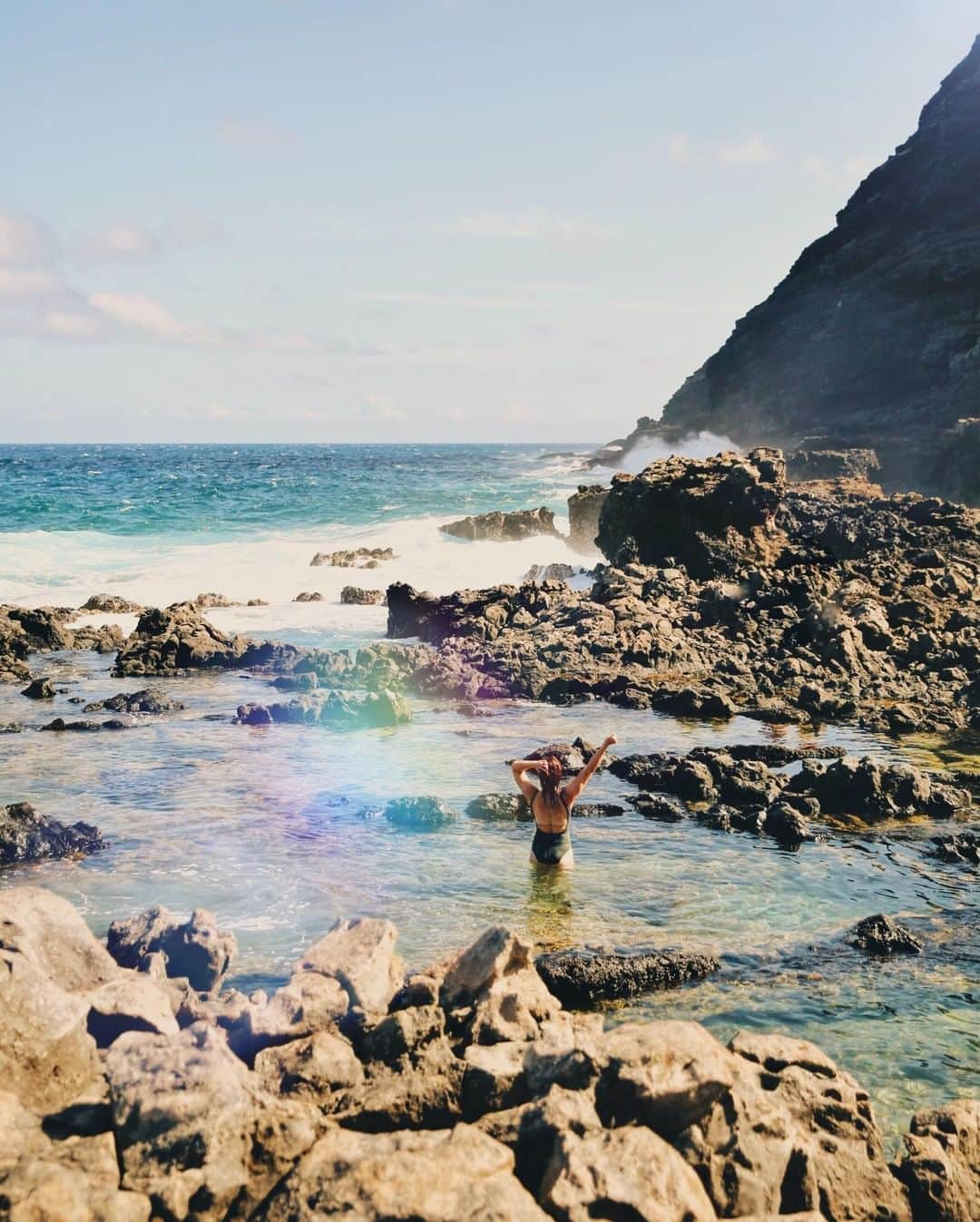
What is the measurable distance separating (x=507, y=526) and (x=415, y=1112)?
50095 mm

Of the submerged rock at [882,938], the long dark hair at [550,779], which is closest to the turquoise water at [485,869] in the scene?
the submerged rock at [882,938]

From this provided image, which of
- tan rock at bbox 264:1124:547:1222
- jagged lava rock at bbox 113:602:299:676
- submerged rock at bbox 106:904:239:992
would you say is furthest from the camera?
jagged lava rock at bbox 113:602:299:676

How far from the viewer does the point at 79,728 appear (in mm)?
20453

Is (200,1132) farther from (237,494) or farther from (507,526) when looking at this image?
(237,494)

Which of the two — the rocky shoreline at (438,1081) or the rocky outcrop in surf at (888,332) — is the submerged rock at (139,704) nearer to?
the rocky shoreline at (438,1081)

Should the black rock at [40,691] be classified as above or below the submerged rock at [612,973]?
below

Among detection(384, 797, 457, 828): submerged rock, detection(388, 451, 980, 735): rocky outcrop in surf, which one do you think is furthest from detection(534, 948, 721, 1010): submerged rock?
detection(388, 451, 980, 735): rocky outcrop in surf

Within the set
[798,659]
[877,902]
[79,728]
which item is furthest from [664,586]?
[877,902]

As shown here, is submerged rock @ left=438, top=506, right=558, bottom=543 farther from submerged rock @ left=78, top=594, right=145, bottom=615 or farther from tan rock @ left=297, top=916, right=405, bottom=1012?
tan rock @ left=297, top=916, right=405, bottom=1012

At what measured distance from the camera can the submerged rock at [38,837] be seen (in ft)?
42.5

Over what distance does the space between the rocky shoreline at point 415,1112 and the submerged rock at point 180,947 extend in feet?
3.87

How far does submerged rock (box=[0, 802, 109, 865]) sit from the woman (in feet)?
18.4

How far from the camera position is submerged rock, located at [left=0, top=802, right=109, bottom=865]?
12961 mm

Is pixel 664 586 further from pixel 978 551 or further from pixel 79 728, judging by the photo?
pixel 79 728
